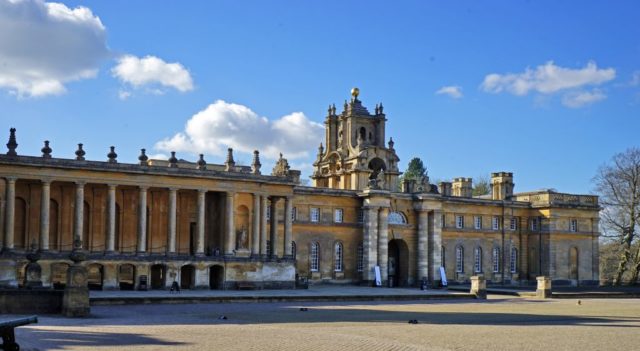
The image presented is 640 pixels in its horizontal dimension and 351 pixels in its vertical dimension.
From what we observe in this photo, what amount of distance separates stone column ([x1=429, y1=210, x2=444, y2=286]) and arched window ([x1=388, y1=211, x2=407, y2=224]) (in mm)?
2239

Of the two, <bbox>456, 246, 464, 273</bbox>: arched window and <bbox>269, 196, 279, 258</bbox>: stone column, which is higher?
<bbox>269, 196, 279, 258</bbox>: stone column

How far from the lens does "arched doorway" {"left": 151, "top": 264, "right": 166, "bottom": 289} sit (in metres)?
54.5

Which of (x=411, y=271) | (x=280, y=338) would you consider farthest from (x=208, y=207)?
(x=280, y=338)

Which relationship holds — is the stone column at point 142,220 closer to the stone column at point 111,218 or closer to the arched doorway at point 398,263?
the stone column at point 111,218

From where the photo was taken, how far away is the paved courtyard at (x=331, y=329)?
22.1 m

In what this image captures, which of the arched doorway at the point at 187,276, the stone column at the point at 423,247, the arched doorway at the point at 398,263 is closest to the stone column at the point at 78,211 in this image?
the arched doorway at the point at 187,276

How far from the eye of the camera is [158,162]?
63219mm

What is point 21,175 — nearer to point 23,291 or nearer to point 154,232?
point 154,232

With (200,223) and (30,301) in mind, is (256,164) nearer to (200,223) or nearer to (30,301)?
(200,223)

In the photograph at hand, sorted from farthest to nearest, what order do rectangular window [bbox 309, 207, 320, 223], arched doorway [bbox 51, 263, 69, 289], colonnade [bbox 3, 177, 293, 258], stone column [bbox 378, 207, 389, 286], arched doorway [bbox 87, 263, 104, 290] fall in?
stone column [bbox 378, 207, 389, 286] → rectangular window [bbox 309, 207, 320, 223] → arched doorway [bbox 87, 263, 104, 290] → arched doorway [bbox 51, 263, 69, 289] → colonnade [bbox 3, 177, 293, 258]

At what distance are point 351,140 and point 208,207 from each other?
19847 mm

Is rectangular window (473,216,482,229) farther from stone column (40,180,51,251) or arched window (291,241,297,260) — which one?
stone column (40,180,51,251)

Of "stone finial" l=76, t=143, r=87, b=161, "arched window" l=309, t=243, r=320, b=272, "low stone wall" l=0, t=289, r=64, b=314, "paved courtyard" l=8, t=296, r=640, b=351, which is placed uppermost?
"stone finial" l=76, t=143, r=87, b=161

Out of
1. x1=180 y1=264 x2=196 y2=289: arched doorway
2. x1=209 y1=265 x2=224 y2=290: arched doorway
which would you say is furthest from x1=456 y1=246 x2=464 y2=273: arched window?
x1=180 y1=264 x2=196 y2=289: arched doorway
